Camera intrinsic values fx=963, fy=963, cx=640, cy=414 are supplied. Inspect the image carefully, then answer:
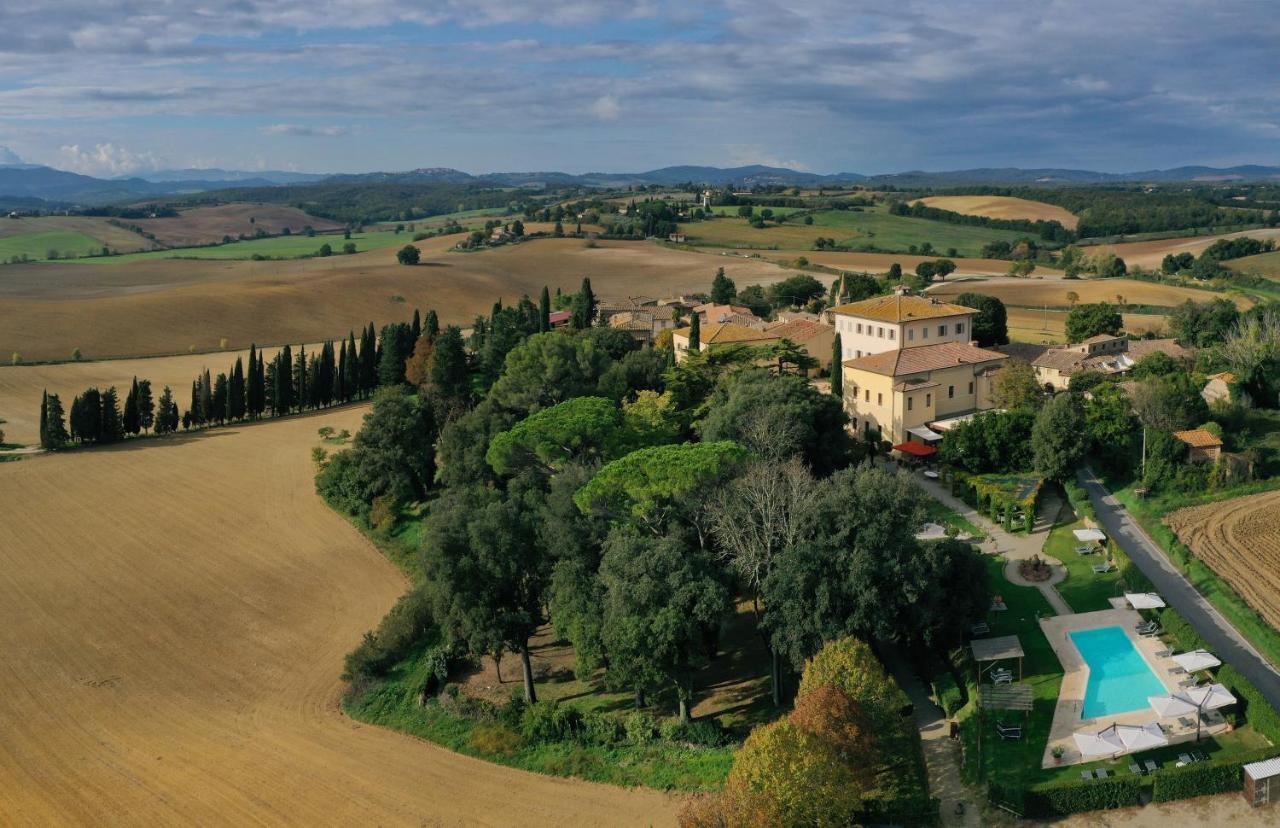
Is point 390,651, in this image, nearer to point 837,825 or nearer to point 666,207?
point 837,825

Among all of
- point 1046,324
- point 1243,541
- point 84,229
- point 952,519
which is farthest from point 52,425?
point 84,229

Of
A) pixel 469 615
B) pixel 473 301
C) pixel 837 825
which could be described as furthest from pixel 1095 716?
pixel 473 301

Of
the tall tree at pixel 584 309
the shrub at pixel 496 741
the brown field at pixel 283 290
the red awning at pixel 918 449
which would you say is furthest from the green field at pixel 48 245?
the shrub at pixel 496 741

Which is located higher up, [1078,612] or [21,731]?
[1078,612]

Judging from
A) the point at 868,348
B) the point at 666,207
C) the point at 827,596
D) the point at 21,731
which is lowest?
the point at 21,731

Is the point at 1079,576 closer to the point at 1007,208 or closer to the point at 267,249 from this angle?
the point at 1007,208

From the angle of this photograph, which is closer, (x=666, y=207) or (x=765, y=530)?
(x=765, y=530)

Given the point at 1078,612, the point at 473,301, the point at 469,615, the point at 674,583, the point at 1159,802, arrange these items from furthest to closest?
the point at 473,301 < the point at 1078,612 < the point at 469,615 < the point at 674,583 < the point at 1159,802
